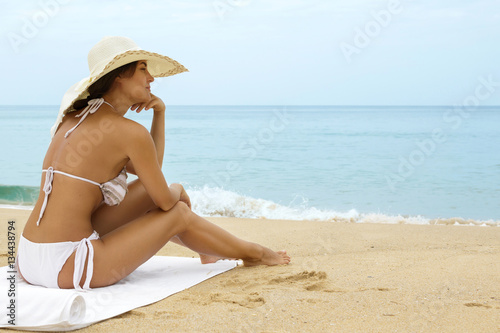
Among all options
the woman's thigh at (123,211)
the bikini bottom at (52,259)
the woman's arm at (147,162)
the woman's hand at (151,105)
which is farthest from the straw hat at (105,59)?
the bikini bottom at (52,259)

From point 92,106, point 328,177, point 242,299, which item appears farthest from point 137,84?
point 328,177

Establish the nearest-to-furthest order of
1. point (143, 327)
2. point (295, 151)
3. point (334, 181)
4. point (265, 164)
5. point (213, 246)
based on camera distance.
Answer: point (143, 327) < point (213, 246) < point (334, 181) < point (265, 164) < point (295, 151)

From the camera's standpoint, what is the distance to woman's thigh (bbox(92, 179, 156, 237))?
321cm

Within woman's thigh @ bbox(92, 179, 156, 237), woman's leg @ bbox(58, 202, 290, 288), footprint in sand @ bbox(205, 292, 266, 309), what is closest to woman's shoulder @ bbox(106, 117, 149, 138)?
woman's leg @ bbox(58, 202, 290, 288)

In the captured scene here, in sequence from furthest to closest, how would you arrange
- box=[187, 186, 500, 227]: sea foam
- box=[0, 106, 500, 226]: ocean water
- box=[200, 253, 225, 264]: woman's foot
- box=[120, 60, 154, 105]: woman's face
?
box=[0, 106, 500, 226]: ocean water < box=[187, 186, 500, 227]: sea foam < box=[200, 253, 225, 264]: woman's foot < box=[120, 60, 154, 105]: woman's face

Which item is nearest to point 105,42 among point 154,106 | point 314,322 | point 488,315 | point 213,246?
point 154,106

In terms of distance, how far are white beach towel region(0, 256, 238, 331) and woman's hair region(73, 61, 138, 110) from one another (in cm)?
110

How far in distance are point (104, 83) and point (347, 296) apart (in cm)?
189

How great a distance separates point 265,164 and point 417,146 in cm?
862

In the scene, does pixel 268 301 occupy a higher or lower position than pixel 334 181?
higher

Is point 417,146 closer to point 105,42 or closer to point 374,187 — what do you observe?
point 374,187

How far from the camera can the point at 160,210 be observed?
3008mm

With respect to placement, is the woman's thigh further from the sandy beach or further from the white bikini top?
the sandy beach

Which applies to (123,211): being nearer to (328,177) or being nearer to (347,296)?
(347,296)
